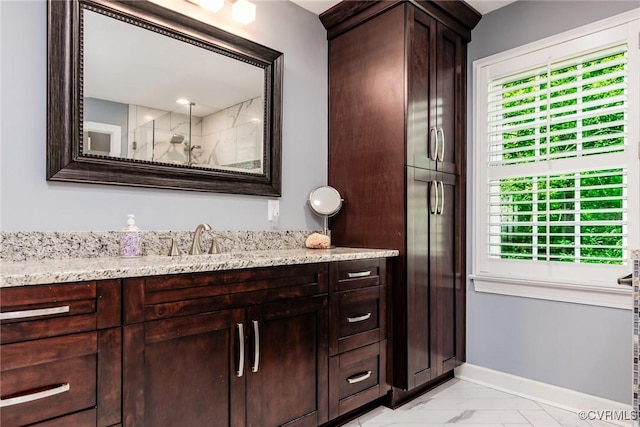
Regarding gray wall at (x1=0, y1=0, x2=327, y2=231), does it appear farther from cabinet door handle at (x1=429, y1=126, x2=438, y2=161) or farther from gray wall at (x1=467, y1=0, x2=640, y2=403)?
gray wall at (x1=467, y1=0, x2=640, y2=403)

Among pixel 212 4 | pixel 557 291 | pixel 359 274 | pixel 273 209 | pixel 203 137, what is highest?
pixel 212 4

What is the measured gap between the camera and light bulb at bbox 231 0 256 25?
86.1 inches

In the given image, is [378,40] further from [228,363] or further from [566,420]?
[566,420]

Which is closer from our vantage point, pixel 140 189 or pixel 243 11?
pixel 140 189

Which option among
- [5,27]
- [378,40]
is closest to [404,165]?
[378,40]

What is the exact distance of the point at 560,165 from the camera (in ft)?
7.71

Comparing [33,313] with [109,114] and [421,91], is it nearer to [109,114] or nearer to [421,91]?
[109,114]

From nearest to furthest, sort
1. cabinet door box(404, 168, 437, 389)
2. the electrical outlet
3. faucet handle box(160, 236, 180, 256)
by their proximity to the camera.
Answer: faucet handle box(160, 236, 180, 256), cabinet door box(404, 168, 437, 389), the electrical outlet

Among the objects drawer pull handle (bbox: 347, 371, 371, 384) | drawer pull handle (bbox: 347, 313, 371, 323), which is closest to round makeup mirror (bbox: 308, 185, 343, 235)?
drawer pull handle (bbox: 347, 313, 371, 323)

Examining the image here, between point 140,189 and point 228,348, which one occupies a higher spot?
point 140,189

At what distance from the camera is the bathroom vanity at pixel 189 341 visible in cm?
114

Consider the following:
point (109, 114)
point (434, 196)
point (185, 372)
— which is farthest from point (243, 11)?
point (185, 372)

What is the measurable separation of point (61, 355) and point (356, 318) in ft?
4.32

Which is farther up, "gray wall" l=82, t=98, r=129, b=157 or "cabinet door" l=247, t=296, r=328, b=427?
"gray wall" l=82, t=98, r=129, b=157
